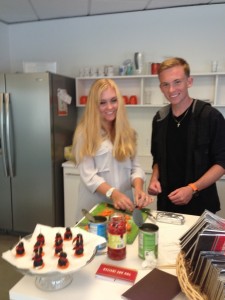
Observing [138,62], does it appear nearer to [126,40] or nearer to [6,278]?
[126,40]

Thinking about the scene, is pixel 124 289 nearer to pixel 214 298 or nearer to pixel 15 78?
pixel 214 298

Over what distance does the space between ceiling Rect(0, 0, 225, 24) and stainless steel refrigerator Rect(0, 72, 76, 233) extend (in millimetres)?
746

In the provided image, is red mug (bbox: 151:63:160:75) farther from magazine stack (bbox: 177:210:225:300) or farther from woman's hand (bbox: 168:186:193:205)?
magazine stack (bbox: 177:210:225:300)

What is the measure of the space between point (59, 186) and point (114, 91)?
172cm

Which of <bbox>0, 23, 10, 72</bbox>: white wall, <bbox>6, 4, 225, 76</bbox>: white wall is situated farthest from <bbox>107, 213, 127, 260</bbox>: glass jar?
<bbox>0, 23, 10, 72</bbox>: white wall

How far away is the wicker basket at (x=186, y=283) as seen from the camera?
0.67 m

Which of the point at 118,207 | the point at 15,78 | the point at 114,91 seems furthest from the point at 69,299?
the point at 15,78

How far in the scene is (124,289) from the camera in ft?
2.66

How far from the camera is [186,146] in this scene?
1.52 m

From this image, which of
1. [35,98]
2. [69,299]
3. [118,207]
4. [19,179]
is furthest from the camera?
[19,179]

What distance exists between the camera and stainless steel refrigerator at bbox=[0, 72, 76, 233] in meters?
2.66

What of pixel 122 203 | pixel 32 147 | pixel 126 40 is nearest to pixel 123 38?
pixel 126 40

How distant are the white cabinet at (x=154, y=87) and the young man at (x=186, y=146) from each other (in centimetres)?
136

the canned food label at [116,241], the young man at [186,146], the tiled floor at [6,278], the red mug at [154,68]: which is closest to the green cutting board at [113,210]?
the canned food label at [116,241]
